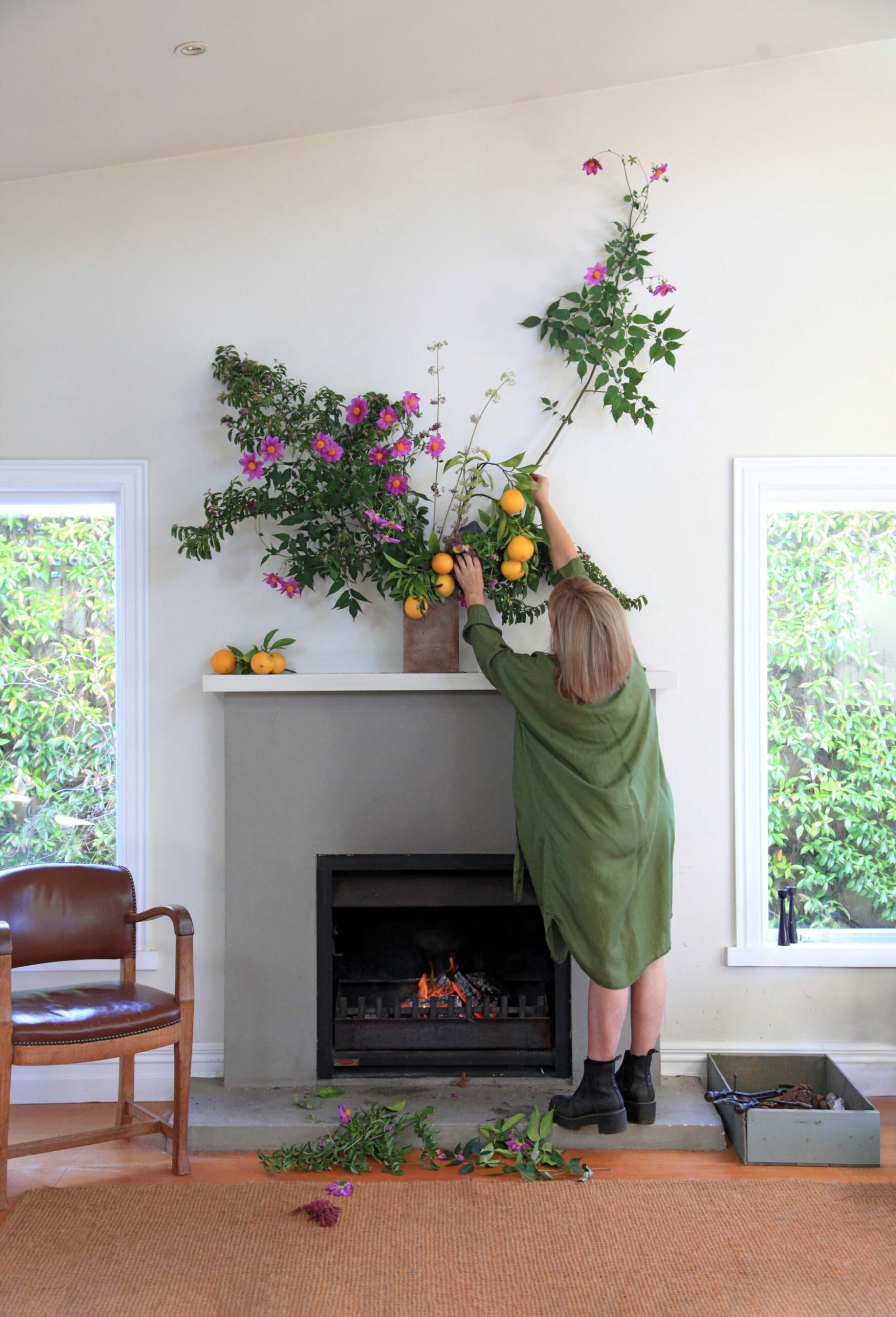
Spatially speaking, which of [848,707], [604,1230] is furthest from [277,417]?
[604,1230]

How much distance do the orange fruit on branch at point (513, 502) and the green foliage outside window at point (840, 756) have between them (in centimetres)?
101

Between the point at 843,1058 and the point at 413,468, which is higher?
the point at 413,468

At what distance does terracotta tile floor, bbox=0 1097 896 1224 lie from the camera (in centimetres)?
272

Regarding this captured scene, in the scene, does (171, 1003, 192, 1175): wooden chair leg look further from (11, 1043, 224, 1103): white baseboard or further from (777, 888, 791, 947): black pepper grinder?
(777, 888, 791, 947): black pepper grinder

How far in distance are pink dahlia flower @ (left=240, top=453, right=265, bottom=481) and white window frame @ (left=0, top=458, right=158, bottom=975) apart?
38 cm

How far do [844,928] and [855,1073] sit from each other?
43 cm

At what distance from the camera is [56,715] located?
335cm

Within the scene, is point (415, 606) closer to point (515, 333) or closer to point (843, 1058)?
point (515, 333)

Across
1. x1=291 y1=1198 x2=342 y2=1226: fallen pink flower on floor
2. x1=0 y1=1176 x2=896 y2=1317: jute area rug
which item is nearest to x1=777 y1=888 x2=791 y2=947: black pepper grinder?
x1=0 y1=1176 x2=896 y2=1317: jute area rug

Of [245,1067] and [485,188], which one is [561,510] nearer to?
[485,188]

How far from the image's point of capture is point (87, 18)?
94.3 inches

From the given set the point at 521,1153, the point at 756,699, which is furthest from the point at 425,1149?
the point at 756,699

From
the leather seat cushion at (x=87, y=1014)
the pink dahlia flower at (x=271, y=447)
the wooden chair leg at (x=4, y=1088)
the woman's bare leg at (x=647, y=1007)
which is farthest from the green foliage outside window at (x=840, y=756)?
the wooden chair leg at (x=4, y=1088)

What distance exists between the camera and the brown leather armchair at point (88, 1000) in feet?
8.28
